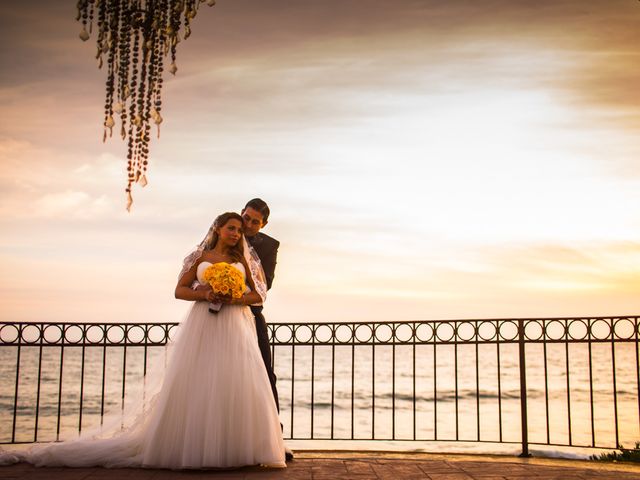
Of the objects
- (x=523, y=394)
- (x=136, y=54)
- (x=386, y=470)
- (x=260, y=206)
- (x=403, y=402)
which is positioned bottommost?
(x=403, y=402)

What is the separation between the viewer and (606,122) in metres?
12.6

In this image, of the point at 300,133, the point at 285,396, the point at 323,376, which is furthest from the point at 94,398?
the point at 300,133

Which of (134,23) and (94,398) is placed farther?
(94,398)

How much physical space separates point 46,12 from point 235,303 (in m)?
5.60

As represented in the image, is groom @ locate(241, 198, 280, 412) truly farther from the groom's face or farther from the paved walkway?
the paved walkway

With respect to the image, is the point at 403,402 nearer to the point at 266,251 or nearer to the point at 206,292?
the point at 266,251

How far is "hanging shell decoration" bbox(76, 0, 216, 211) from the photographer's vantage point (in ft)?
17.4

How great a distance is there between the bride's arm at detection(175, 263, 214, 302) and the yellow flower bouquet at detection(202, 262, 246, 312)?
14cm

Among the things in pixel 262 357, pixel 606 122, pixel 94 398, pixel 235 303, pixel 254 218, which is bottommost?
pixel 94 398

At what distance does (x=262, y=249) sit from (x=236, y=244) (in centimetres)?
49

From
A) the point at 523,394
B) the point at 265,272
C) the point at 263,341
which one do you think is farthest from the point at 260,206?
the point at 523,394

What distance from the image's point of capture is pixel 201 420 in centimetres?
674

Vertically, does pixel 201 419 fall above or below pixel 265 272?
below

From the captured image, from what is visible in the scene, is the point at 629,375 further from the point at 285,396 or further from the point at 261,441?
the point at 261,441
